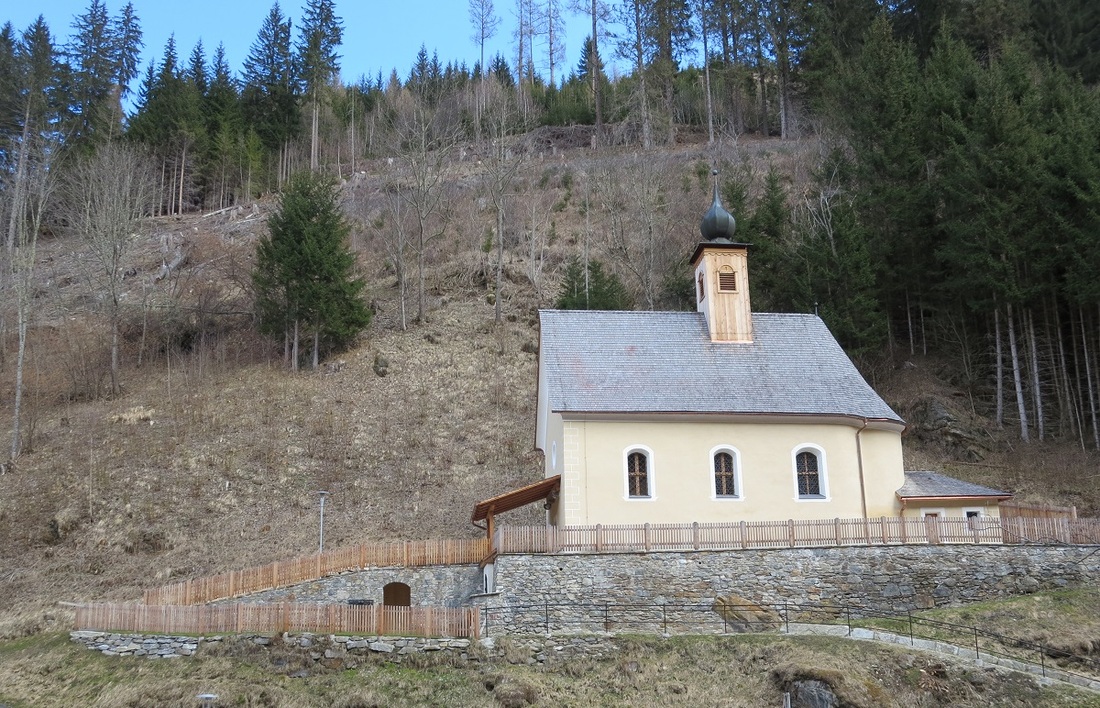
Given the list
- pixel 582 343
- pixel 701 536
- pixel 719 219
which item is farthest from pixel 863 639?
pixel 719 219

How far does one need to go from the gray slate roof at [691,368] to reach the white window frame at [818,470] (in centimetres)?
104

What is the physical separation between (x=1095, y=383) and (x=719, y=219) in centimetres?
1710

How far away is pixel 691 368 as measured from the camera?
89.1ft

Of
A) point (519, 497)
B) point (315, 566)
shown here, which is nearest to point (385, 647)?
point (315, 566)

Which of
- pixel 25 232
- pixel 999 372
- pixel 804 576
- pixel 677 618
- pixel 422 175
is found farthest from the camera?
pixel 422 175

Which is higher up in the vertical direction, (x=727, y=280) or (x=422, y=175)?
(x=422, y=175)

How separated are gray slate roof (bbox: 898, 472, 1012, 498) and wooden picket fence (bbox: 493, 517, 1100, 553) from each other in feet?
8.55

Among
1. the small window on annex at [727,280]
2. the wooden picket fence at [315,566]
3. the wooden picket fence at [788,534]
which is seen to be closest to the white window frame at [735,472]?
the wooden picket fence at [788,534]

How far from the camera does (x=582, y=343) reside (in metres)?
27.8

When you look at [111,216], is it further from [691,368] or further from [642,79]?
[642,79]

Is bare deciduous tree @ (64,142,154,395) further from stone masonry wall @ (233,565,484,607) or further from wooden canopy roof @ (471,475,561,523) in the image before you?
wooden canopy roof @ (471,475,561,523)

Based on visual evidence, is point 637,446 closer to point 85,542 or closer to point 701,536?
point 701,536

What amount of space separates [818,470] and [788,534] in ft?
12.7

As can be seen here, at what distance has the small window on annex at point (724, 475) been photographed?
82.7 ft
